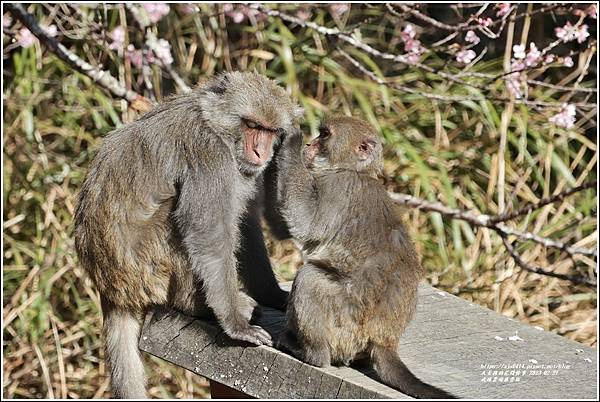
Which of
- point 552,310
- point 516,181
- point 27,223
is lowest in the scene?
point 552,310

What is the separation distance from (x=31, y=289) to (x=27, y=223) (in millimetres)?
581

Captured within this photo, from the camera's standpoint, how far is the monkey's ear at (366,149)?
3957mm

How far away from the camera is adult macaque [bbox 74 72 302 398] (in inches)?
154

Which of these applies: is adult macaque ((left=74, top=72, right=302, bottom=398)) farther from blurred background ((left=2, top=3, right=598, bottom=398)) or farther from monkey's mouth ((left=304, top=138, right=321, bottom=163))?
blurred background ((left=2, top=3, right=598, bottom=398))

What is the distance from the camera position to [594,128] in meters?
8.02

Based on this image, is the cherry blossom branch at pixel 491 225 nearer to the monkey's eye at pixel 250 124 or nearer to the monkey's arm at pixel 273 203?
the monkey's arm at pixel 273 203

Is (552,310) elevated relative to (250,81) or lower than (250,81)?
lower

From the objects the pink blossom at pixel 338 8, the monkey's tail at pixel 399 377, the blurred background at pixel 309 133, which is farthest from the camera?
the pink blossom at pixel 338 8

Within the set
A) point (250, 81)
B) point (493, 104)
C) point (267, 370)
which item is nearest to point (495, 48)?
point (493, 104)

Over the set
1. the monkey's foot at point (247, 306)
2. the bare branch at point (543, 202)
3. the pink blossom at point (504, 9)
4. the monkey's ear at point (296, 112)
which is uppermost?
the pink blossom at point (504, 9)

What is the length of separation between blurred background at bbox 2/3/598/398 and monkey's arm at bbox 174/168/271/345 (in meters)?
2.79

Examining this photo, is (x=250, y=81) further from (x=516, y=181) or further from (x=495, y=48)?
(x=495, y=48)

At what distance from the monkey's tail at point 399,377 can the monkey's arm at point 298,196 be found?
62 centimetres

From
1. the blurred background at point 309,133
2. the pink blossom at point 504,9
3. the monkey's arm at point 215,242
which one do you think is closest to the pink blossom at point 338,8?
the blurred background at point 309,133
